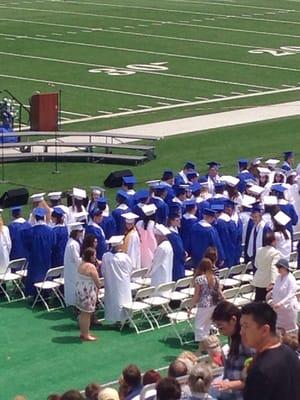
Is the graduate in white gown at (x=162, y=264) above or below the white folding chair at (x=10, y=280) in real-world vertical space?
above

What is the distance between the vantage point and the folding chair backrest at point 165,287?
1589cm

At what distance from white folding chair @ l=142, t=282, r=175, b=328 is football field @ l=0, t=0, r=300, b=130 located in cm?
1499

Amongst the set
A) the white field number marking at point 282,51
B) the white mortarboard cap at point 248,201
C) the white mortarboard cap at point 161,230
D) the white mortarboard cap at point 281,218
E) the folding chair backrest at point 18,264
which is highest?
the white mortarboard cap at point 281,218

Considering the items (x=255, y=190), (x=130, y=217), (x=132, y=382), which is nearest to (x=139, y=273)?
(x=130, y=217)

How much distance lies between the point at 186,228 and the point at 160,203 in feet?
3.89

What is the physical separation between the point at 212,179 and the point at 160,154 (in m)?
6.71

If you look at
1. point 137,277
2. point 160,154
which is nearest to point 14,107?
point 160,154

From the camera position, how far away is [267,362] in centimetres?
722

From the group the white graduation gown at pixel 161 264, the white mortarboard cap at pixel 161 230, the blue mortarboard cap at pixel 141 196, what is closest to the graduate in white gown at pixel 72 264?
the white graduation gown at pixel 161 264

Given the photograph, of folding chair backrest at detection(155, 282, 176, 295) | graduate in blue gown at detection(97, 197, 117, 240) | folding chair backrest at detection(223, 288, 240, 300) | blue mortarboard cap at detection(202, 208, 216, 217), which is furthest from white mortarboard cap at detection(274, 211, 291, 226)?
graduate in blue gown at detection(97, 197, 117, 240)

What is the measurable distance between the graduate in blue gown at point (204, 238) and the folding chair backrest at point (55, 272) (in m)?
1.84

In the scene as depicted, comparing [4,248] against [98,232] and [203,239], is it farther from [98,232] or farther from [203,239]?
[203,239]

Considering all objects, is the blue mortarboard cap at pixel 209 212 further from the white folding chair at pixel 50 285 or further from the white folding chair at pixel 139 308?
the white folding chair at pixel 50 285

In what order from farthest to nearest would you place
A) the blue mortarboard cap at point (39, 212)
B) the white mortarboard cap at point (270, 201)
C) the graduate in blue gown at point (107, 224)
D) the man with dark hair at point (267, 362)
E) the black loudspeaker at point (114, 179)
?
the black loudspeaker at point (114, 179)
the white mortarboard cap at point (270, 201)
the graduate in blue gown at point (107, 224)
the blue mortarboard cap at point (39, 212)
the man with dark hair at point (267, 362)
